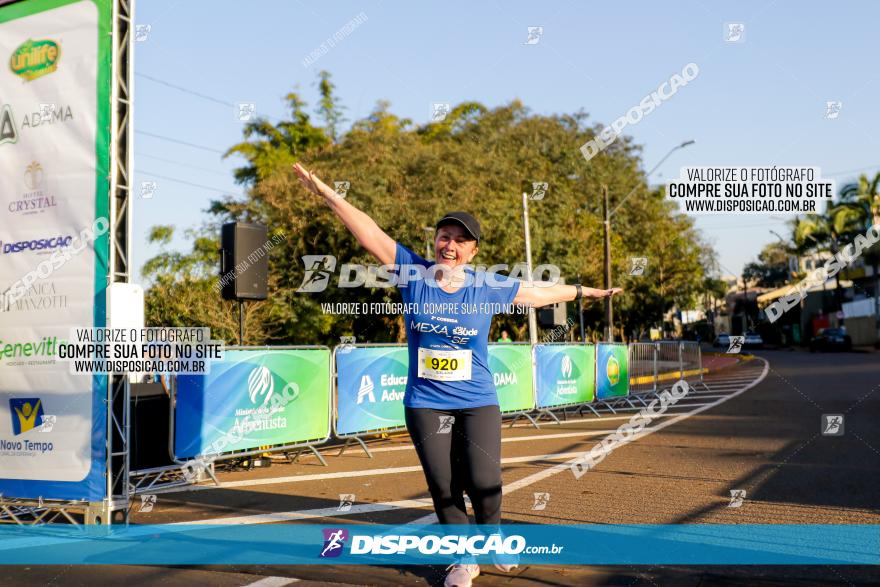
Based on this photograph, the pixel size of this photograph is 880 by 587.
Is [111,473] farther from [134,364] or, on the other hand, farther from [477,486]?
[477,486]

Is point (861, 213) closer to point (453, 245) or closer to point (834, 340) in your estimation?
point (834, 340)

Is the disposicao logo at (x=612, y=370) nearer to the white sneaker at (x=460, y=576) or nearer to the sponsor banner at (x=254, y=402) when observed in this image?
the sponsor banner at (x=254, y=402)

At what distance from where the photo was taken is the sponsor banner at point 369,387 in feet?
35.7

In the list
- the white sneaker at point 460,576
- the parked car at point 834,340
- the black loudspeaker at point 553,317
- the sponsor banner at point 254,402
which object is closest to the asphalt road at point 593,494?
the white sneaker at point 460,576

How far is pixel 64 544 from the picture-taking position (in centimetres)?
600

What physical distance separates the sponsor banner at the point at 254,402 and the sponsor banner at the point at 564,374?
5393 millimetres

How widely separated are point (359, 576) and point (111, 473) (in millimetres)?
2814

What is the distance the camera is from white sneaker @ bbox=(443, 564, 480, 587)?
169 inches

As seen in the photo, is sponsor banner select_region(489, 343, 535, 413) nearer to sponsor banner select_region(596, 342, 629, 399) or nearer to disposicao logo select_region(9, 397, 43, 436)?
sponsor banner select_region(596, 342, 629, 399)

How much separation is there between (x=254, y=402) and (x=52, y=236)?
3318mm

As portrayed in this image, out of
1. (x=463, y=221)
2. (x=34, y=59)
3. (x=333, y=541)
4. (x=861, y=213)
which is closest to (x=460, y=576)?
(x=333, y=541)

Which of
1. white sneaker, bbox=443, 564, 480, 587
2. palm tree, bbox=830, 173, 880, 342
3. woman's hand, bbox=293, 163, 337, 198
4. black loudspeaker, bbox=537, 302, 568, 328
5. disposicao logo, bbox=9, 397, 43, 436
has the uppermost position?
palm tree, bbox=830, 173, 880, 342

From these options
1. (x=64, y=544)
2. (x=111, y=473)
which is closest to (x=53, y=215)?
(x=111, y=473)

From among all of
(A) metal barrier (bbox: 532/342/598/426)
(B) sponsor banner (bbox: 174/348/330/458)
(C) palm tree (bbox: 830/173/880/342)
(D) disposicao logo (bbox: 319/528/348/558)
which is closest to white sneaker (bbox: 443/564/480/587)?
(D) disposicao logo (bbox: 319/528/348/558)
